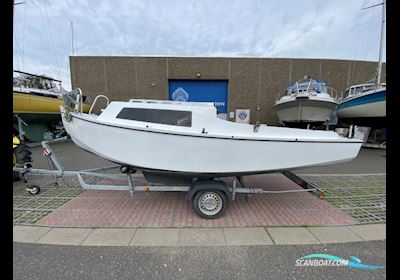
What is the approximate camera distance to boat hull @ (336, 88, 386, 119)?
24.9ft

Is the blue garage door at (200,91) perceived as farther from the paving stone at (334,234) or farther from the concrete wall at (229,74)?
the paving stone at (334,234)

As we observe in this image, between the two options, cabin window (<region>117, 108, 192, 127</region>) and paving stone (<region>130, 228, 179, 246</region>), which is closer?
paving stone (<region>130, 228, 179, 246</region>)

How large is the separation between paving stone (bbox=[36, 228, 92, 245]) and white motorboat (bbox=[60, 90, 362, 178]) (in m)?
1.11

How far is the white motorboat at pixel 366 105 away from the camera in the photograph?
767 cm

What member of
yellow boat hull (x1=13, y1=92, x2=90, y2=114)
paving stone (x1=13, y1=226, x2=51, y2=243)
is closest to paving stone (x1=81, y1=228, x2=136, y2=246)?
paving stone (x1=13, y1=226, x2=51, y2=243)

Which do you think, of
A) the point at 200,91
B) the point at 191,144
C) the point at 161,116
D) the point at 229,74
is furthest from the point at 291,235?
the point at 229,74

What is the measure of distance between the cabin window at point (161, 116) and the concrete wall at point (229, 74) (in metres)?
8.78

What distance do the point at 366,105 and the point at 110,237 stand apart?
10.8 m

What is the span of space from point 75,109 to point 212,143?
2.51 meters

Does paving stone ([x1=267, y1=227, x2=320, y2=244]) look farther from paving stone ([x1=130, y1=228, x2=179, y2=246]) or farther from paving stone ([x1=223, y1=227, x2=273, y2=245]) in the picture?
paving stone ([x1=130, y1=228, x2=179, y2=246])

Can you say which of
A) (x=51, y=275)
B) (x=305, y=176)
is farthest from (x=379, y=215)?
(x=51, y=275)

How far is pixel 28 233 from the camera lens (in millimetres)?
2463

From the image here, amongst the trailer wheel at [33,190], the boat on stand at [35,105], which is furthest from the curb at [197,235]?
the boat on stand at [35,105]

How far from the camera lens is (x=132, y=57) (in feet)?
36.9
